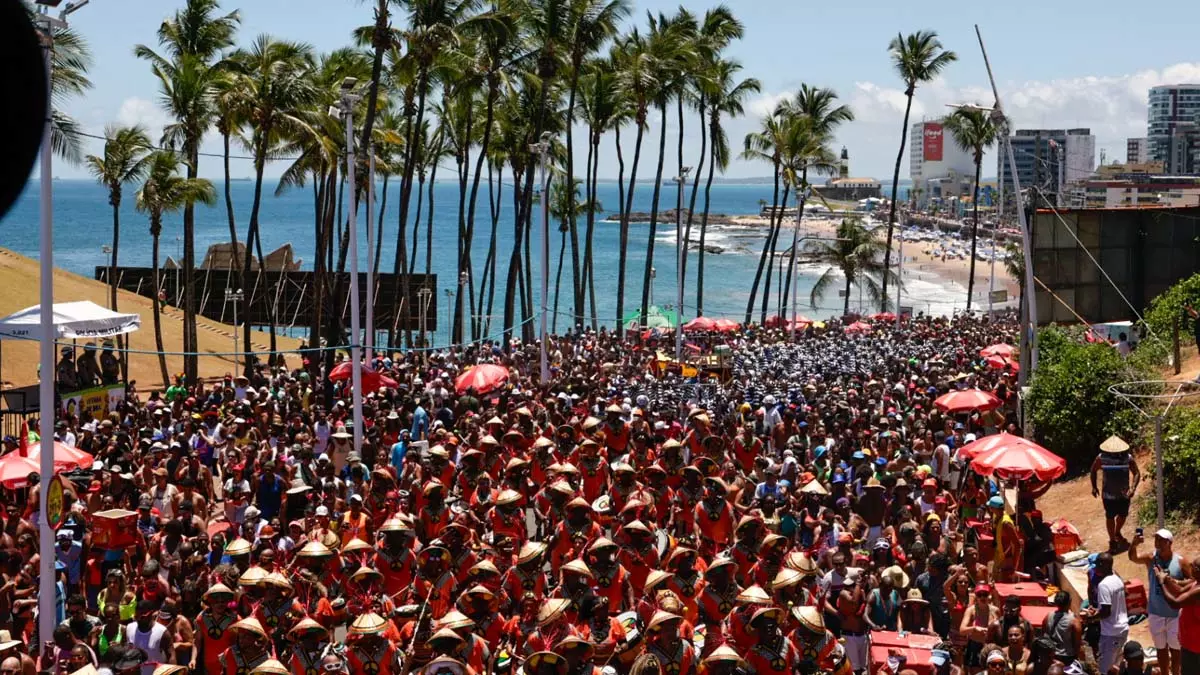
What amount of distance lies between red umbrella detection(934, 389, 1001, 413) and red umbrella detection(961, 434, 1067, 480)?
520cm

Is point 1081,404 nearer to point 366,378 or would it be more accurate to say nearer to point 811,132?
point 366,378

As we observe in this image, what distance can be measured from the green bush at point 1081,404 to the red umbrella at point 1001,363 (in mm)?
8081

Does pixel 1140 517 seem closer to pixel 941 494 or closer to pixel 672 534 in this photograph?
pixel 941 494

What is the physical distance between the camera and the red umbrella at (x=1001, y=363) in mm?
30806

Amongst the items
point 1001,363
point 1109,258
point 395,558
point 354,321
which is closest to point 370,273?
point 354,321

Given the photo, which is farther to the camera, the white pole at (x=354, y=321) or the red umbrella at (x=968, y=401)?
the white pole at (x=354, y=321)

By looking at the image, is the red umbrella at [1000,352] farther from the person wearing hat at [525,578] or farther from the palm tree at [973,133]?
the palm tree at [973,133]

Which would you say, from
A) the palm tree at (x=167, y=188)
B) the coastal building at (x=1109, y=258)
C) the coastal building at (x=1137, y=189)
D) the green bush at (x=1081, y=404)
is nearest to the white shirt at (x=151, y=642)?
the green bush at (x=1081, y=404)

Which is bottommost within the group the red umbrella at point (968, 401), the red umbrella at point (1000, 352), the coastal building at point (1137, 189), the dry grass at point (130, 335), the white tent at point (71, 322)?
the dry grass at point (130, 335)

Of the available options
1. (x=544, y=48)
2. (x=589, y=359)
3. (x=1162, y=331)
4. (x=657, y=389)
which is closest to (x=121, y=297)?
(x=544, y=48)

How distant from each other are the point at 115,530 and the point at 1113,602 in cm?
933

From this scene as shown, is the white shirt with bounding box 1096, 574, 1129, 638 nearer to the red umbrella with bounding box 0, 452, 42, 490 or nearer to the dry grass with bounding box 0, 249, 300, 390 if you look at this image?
the red umbrella with bounding box 0, 452, 42, 490

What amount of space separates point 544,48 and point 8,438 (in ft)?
88.4

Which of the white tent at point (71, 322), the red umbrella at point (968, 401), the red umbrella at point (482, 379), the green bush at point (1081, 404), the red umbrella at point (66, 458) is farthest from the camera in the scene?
the red umbrella at point (482, 379)
